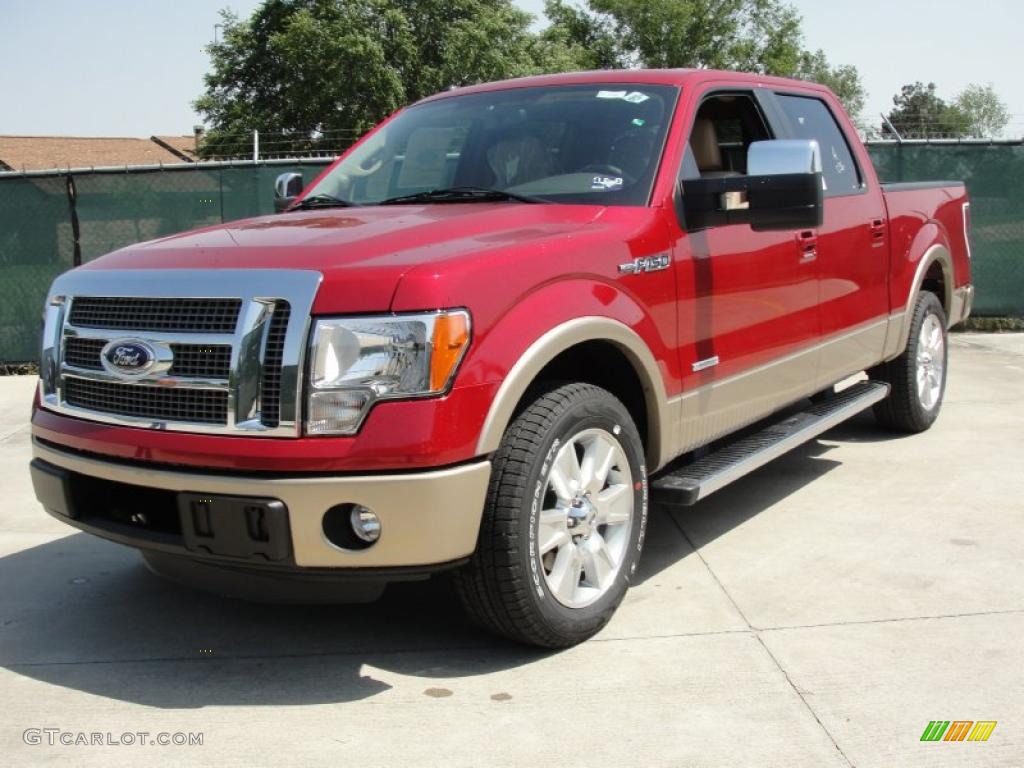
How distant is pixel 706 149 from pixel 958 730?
2.53m

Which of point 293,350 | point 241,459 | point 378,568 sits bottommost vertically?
point 378,568

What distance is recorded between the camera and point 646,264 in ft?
12.4

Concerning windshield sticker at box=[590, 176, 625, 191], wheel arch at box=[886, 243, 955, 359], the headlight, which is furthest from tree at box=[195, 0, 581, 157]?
the headlight

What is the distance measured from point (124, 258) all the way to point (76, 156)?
161 feet

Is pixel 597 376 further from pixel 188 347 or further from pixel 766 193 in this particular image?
pixel 188 347

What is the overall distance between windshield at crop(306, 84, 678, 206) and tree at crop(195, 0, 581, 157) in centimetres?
3894

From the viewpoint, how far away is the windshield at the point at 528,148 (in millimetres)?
4066

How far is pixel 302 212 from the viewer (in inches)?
171

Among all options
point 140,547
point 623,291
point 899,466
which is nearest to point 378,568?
point 140,547

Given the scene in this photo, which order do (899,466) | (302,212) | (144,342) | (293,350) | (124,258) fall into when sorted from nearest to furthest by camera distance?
(293,350)
(144,342)
(124,258)
(302,212)
(899,466)

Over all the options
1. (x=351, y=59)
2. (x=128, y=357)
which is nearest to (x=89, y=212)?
(x=128, y=357)

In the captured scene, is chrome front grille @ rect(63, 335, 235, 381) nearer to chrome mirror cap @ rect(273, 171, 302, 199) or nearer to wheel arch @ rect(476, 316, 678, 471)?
wheel arch @ rect(476, 316, 678, 471)

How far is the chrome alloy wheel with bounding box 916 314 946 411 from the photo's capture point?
6.43 m

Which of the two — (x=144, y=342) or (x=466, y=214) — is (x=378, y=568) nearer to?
(x=144, y=342)
